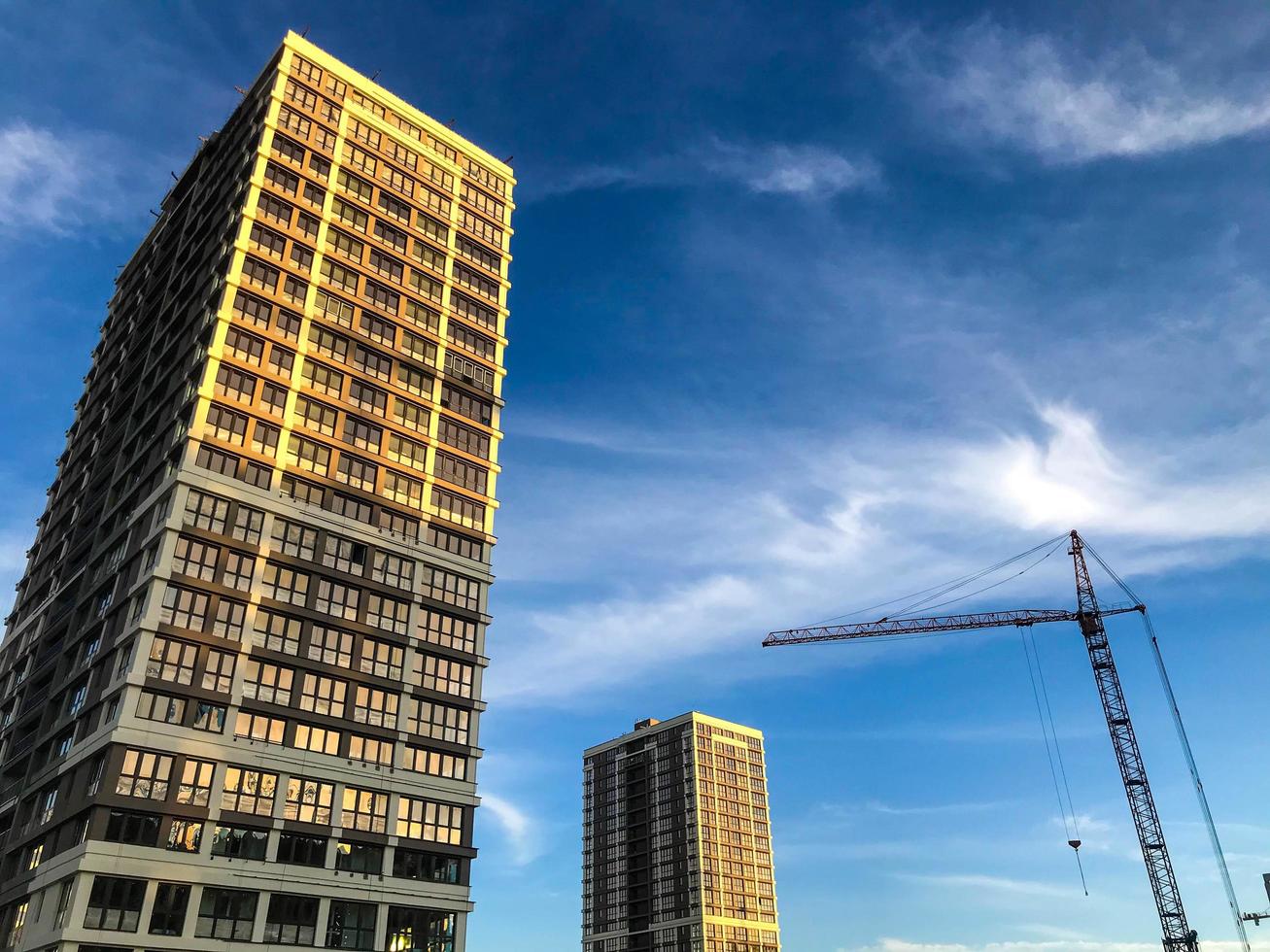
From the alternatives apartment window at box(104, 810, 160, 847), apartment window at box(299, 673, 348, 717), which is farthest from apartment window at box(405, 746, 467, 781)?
apartment window at box(104, 810, 160, 847)

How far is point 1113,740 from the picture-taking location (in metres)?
159

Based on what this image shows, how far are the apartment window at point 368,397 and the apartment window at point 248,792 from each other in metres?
32.2

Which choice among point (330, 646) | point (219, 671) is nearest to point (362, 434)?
point (330, 646)

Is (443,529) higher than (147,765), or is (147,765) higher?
(443,529)

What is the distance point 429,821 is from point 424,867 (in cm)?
335

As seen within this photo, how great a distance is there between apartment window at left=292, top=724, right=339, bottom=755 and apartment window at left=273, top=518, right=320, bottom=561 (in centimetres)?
1338

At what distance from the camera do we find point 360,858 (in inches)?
2862

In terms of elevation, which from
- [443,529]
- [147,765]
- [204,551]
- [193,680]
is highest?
[443,529]

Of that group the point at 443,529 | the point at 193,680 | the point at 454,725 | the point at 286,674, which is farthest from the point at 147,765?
the point at 443,529

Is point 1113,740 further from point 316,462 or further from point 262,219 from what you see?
point 262,219

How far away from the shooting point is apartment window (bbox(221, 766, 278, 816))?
68.4 meters

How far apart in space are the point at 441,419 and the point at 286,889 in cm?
4220

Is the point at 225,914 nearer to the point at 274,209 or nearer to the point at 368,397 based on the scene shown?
the point at 368,397

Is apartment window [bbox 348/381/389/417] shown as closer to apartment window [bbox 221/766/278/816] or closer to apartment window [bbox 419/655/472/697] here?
apartment window [bbox 419/655/472/697]
